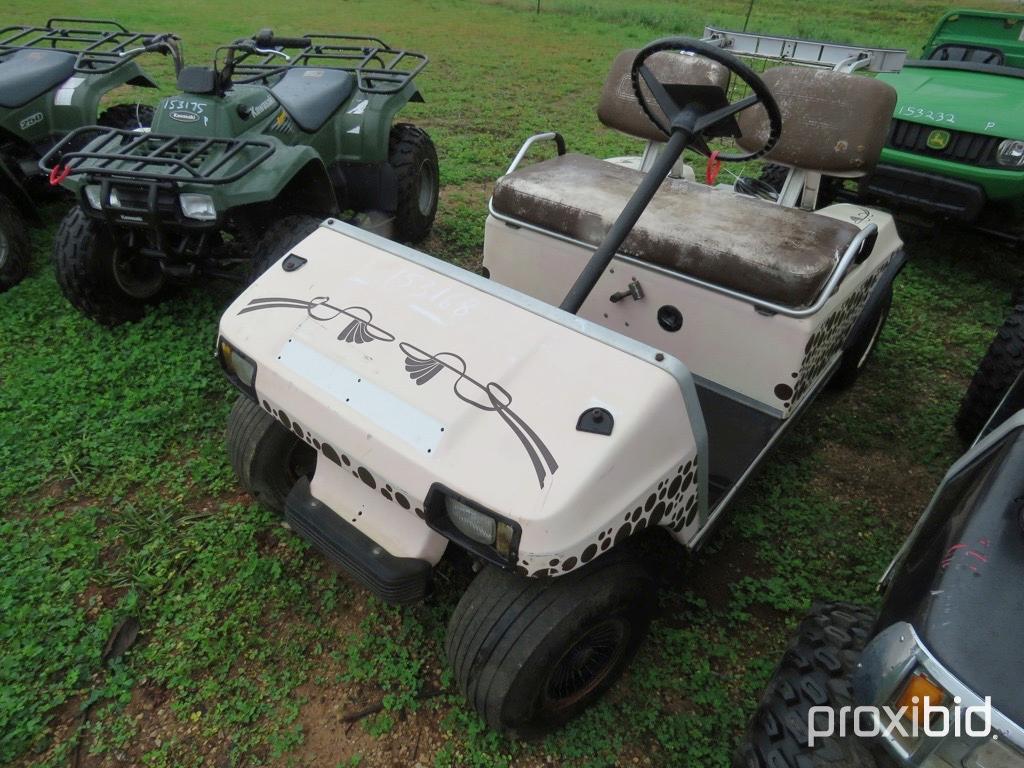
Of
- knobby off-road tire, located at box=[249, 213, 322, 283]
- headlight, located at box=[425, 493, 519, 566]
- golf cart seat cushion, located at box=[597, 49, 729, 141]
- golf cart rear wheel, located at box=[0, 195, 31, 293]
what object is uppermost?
golf cart seat cushion, located at box=[597, 49, 729, 141]

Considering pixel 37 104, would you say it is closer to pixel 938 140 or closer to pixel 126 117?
pixel 126 117

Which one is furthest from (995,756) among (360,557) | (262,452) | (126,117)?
(126,117)

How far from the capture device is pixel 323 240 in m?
2.28

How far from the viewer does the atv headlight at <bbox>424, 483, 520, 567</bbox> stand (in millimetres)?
1535

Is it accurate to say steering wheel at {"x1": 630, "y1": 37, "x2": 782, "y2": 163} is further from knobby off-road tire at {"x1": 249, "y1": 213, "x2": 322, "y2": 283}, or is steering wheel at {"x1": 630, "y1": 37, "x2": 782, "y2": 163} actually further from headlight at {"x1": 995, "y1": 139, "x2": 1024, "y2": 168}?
headlight at {"x1": 995, "y1": 139, "x2": 1024, "y2": 168}

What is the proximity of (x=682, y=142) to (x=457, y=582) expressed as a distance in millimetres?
1750

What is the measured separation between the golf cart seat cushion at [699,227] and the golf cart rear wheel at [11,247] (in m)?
3.36

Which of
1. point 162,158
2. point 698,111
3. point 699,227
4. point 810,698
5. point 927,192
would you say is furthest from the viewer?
point 927,192

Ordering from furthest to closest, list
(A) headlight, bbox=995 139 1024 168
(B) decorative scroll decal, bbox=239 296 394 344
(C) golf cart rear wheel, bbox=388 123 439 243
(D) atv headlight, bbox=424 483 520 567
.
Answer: (C) golf cart rear wheel, bbox=388 123 439 243, (A) headlight, bbox=995 139 1024 168, (B) decorative scroll decal, bbox=239 296 394 344, (D) atv headlight, bbox=424 483 520 567

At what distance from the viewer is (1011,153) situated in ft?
14.1

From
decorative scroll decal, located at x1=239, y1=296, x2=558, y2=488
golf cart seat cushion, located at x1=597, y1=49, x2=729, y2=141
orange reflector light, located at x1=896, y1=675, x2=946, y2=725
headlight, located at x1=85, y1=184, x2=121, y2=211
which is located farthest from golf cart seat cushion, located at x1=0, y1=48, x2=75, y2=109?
orange reflector light, located at x1=896, y1=675, x2=946, y2=725

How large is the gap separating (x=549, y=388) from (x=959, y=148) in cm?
441

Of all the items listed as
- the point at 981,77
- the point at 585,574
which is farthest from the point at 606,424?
the point at 981,77

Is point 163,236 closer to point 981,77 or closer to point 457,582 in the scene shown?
point 457,582
